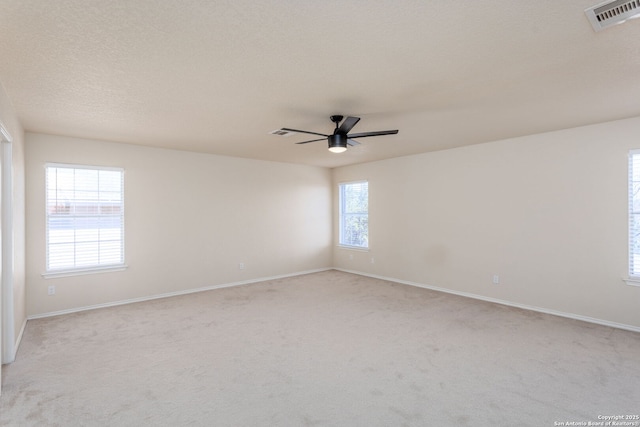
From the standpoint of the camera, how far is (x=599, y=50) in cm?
227

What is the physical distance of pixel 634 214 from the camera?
12.9 feet

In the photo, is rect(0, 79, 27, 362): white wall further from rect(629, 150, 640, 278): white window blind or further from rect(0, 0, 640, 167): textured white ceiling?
rect(629, 150, 640, 278): white window blind

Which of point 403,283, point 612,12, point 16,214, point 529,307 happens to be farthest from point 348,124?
point 403,283

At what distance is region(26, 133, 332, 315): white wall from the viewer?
452 cm

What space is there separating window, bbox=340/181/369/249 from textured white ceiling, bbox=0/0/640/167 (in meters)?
3.16

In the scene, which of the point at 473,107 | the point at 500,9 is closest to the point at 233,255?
the point at 473,107

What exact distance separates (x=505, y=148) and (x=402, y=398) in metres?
4.07

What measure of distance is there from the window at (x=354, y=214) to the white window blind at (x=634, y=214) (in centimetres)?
416

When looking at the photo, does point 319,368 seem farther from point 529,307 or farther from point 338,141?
point 529,307

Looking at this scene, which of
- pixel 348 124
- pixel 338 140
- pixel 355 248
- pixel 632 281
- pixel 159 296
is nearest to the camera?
pixel 348 124

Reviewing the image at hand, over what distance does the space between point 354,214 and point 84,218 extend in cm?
500

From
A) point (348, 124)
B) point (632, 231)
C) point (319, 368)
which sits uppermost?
point (348, 124)

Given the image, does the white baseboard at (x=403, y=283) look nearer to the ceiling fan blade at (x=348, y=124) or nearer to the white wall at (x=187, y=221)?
the white wall at (x=187, y=221)

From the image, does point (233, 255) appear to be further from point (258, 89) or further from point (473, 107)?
point (473, 107)
